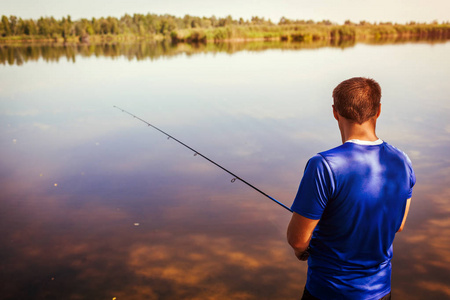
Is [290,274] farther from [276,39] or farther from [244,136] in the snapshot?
[276,39]

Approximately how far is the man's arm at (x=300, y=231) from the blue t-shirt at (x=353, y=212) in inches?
1.4

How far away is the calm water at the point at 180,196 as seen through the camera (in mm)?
2803

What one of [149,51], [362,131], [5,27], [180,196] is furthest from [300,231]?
[5,27]

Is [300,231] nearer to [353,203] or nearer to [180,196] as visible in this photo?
[353,203]

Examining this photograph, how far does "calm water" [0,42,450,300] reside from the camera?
2803mm

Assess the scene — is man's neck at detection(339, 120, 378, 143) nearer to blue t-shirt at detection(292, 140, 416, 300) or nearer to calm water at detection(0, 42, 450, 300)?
blue t-shirt at detection(292, 140, 416, 300)

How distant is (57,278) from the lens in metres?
2.84

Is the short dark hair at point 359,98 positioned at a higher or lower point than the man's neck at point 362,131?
higher

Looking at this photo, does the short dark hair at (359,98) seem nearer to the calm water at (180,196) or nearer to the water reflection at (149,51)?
the calm water at (180,196)

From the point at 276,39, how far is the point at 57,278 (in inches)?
1863

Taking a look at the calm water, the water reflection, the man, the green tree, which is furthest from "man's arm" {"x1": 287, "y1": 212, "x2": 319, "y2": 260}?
the green tree

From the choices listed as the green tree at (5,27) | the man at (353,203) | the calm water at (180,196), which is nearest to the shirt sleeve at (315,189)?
the man at (353,203)

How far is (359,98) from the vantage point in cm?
120

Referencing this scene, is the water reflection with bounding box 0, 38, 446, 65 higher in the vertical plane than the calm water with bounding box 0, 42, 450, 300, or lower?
higher
